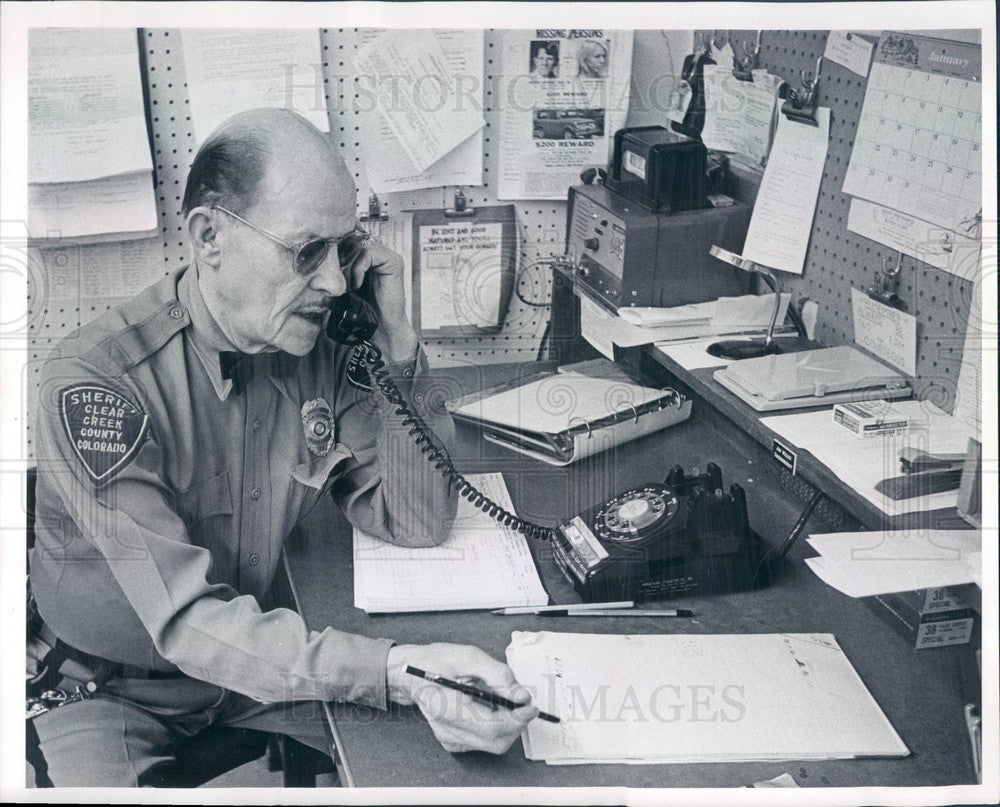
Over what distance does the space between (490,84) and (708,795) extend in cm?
98

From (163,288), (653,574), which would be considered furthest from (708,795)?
(163,288)

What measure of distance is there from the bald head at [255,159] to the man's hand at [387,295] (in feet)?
0.31

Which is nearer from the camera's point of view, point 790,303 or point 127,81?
point 127,81

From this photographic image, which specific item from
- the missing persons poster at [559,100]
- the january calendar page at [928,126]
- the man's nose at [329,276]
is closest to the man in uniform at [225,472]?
the man's nose at [329,276]

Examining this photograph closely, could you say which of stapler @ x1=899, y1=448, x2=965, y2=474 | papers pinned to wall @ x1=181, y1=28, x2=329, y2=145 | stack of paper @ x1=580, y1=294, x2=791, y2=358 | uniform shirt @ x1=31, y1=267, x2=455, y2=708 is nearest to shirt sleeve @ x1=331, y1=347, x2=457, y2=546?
uniform shirt @ x1=31, y1=267, x2=455, y2=708

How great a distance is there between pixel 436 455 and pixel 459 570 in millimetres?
159

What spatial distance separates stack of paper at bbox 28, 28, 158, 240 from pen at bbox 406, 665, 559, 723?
67cm

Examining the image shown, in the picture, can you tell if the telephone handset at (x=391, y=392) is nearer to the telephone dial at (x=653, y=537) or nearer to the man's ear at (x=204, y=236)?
the telephone dial at (x=653, y=537)

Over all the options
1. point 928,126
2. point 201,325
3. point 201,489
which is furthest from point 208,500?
point 928,126

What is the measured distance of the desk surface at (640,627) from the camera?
1.25 metres

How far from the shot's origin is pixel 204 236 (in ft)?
4.46

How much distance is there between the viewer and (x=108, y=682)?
1422mm

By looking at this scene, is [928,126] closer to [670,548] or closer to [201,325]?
[670,548]

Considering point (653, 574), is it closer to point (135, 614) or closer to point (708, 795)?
point (708, 795)
